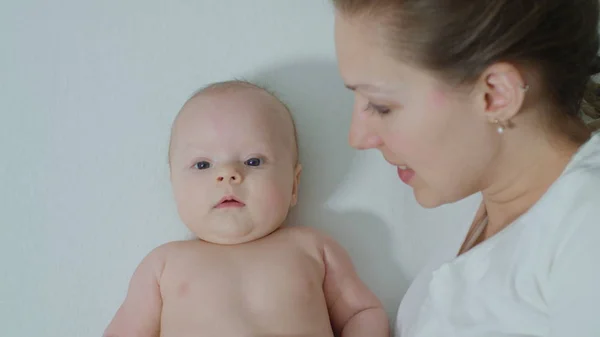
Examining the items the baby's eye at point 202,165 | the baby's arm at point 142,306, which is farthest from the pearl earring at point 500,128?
the baby's arm at point 142,306

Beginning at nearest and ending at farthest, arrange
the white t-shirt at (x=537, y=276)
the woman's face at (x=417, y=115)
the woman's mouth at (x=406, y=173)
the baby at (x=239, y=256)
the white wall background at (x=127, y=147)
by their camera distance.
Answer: the white t-shirt at (x=537, y=276), the woman's face at (x=417, y=115), the woman's mouth at (x=406, y=173), the baby at (x=239, y=256), the white wall background at (x=127, y=147)

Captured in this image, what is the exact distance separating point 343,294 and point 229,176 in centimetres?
33

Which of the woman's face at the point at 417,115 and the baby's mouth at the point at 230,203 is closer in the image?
the woman's face at the point at 417,115

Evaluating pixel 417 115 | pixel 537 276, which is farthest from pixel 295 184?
pixel 537 276

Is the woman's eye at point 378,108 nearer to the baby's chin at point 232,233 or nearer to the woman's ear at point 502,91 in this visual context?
the woman's ear at point 502,91

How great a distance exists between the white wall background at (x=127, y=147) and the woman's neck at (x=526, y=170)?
317 millimetres

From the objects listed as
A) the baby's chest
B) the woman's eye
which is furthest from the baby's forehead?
the woman's eye

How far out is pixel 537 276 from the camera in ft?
2.62

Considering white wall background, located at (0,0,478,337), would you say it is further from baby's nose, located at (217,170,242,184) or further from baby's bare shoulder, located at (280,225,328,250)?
baby's nose, located at (217,170,242,184)

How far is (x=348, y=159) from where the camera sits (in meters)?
1.36

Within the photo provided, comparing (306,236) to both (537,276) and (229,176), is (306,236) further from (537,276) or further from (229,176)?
(537,276)

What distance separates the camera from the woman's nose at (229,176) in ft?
3.65

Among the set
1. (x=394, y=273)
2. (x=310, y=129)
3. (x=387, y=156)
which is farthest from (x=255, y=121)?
(x=394, y=273)

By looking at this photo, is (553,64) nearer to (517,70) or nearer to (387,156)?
(517,70)
